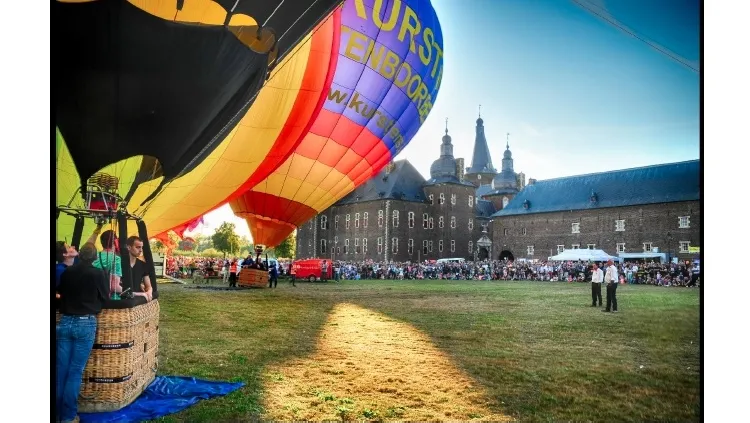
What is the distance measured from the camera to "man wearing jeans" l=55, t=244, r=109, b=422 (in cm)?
276

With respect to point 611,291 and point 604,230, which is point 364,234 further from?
point 611,291

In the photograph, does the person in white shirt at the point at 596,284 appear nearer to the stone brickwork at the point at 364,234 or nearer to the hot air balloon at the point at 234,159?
the hot air balloon at the point at 234,159

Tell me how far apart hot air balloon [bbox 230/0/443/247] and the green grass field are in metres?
1.38

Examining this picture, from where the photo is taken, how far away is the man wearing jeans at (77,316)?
2.76 metres

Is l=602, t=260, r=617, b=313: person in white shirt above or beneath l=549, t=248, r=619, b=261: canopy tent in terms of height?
beneath

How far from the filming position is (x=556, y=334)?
4.54 meters

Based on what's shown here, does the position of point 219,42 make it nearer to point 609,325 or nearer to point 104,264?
point 104,264

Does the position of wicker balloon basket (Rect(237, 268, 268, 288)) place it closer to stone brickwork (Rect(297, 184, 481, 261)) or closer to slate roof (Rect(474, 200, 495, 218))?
slate roof (Rect(474, 200, 495, 218))

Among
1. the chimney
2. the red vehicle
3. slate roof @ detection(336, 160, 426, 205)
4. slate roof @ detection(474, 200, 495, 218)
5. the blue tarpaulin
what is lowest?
the red vehicle

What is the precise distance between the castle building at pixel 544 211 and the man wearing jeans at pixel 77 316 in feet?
9.89

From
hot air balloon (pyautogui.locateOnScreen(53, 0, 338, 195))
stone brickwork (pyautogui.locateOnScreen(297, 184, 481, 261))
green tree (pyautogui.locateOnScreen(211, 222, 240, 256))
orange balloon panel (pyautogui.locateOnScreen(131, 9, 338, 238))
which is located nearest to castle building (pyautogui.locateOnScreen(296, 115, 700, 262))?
stone brickwork (pyautogui.locateOnScreen(297, 184, 481, 261))

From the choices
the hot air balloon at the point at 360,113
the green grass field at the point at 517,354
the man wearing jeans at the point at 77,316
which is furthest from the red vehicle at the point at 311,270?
the man wearing jeans at the point at 77,316

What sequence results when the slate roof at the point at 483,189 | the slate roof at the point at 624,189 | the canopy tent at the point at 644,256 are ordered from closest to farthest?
the slate roof at the point at 624,189 < the canopy tent at the point at 644,256 < the slate roof at the point at 483,189
